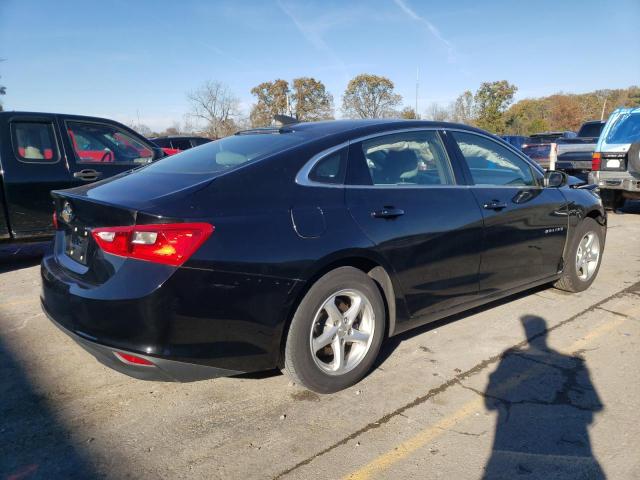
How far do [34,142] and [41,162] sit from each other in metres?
0.27

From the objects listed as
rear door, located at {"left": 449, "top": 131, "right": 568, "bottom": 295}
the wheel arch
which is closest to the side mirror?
rear door, located at {"left": 449, "top": 131, "right": 568, "bottom": 295}

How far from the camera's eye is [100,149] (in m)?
6.13

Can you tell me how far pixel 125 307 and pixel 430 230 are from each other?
1938 mm

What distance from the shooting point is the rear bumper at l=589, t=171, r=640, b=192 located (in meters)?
9.20

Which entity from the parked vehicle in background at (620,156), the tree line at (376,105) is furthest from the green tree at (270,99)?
the parked vehicle in background at (620,156)

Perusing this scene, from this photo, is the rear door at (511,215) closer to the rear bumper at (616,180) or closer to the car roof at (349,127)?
the car roof at (349,127)

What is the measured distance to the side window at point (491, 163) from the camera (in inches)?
149

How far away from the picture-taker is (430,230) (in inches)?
128

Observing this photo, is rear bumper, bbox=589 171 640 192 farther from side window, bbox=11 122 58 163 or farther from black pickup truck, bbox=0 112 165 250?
side window, bbox=11 122 58 163

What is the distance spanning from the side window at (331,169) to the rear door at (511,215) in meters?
1.13

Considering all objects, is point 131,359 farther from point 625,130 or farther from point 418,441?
point 625,130

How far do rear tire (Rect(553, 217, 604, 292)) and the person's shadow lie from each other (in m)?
1.25

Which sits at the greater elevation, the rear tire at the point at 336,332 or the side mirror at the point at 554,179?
the side mirror at the point at 554,179

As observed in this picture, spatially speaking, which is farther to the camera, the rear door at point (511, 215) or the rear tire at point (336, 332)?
the rear door at point (511, 215)
